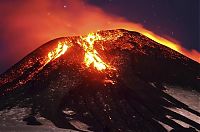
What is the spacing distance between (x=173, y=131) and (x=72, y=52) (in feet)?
280

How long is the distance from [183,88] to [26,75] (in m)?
63.1

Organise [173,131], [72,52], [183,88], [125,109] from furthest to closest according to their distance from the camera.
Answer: [72,52] < [183,88] < [125,109] < [173,131]

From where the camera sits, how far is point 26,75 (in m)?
186

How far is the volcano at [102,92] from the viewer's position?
13300 cm

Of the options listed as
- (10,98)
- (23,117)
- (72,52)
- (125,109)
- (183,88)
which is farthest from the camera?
(72,52)

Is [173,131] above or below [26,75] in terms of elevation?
below

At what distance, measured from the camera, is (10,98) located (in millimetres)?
159625

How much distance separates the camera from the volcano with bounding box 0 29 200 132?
5236 inches

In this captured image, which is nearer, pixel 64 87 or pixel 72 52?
pixel 64 87

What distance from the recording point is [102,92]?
505 feet

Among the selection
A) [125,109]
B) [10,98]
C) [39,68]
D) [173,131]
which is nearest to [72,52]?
[39,68]

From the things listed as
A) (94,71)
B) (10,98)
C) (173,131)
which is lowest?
(173,131)

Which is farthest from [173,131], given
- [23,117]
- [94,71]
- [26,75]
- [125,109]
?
[26,75]

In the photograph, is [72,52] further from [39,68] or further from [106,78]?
[106,78]
